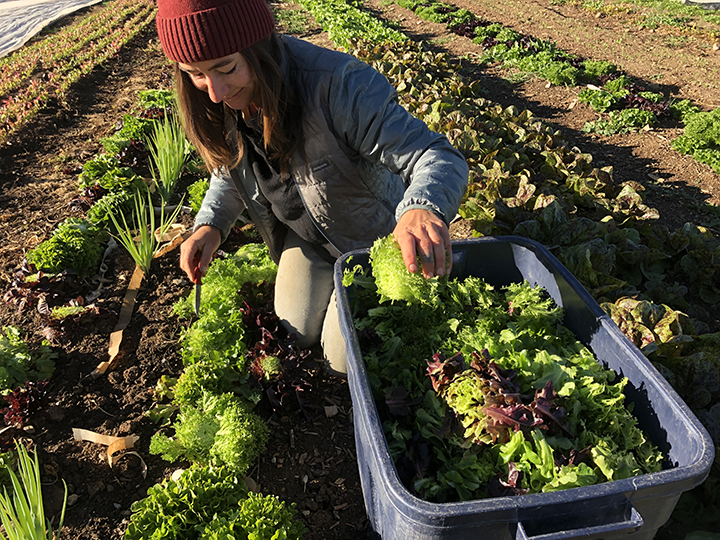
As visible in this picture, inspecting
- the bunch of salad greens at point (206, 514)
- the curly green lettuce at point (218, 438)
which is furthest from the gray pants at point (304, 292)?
the bunch of salad greens at point (206, 514)

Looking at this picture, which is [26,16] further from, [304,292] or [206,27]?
[206,27]

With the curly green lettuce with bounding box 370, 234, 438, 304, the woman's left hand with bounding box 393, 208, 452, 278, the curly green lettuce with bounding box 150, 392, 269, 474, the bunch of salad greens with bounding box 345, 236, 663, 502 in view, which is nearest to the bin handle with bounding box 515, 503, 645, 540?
the bunch of salad greens with bounding box 345, 236, 663, 502

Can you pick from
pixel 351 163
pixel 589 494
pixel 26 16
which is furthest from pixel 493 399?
pixel 26 16

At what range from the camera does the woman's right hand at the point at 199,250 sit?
271cm

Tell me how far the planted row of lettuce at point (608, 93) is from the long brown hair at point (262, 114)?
224 inches

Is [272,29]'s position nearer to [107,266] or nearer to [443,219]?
[443,219]

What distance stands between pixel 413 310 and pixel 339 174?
0.98m

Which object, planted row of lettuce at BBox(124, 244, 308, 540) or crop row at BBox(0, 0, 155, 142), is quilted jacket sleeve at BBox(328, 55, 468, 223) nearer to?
planted row of lettuce at BBox(124, 244, 308, 540)

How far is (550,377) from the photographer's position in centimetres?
184

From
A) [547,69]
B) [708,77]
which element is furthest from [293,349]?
[708,77]

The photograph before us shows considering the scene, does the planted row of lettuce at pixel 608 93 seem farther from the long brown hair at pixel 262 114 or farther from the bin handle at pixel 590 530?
the bin handle at pixel 590 530

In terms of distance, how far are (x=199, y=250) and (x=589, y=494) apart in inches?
91.0

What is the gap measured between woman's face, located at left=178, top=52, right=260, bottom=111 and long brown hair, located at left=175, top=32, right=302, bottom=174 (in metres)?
0.04

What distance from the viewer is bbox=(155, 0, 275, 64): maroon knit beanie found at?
198 centimetres
